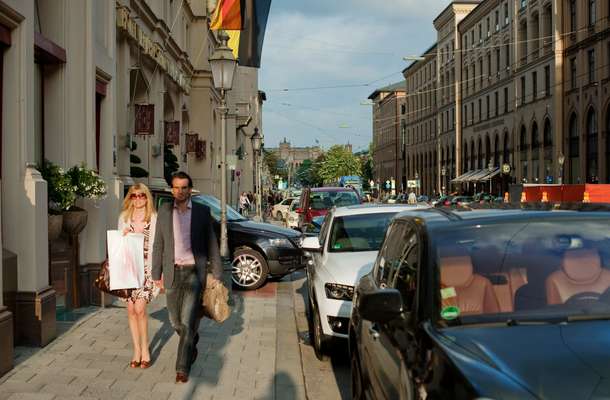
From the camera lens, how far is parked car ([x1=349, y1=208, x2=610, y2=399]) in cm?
292

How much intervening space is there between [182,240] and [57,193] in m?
2.74

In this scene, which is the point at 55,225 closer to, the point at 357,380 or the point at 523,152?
the point at 357,380

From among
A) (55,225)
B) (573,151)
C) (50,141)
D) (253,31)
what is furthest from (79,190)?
(573,151)

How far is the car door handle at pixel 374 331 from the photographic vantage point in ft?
14.3

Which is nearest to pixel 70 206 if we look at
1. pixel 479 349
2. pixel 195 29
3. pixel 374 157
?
pixel 479 349

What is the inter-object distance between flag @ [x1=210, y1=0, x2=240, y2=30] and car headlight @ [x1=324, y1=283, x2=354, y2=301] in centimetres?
938

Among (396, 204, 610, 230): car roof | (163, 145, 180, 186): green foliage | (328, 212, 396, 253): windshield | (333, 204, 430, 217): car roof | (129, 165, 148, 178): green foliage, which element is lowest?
(328, 212, 396, 253): windshield

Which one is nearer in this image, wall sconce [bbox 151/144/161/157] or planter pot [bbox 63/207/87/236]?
planter pot [bbox 63/207/87/236]

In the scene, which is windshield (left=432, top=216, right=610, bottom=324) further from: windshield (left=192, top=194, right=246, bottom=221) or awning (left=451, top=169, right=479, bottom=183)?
awning (left=451, top=169, right=479, bottom=183)

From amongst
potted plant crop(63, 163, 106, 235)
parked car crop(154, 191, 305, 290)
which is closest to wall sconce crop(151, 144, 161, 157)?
parked car crop(154, 191, 305, 290)

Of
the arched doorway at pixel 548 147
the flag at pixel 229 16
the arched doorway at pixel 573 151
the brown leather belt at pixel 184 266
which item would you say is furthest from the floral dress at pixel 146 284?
the arched doorway at pixel 548 147

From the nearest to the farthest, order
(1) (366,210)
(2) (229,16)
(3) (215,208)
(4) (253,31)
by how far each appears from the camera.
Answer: (1) (366,210) < (3) (215,208) < (2) (229,16) < (4) (253,31)

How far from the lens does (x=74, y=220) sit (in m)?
8.88

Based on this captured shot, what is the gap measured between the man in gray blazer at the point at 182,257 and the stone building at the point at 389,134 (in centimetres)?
9925
